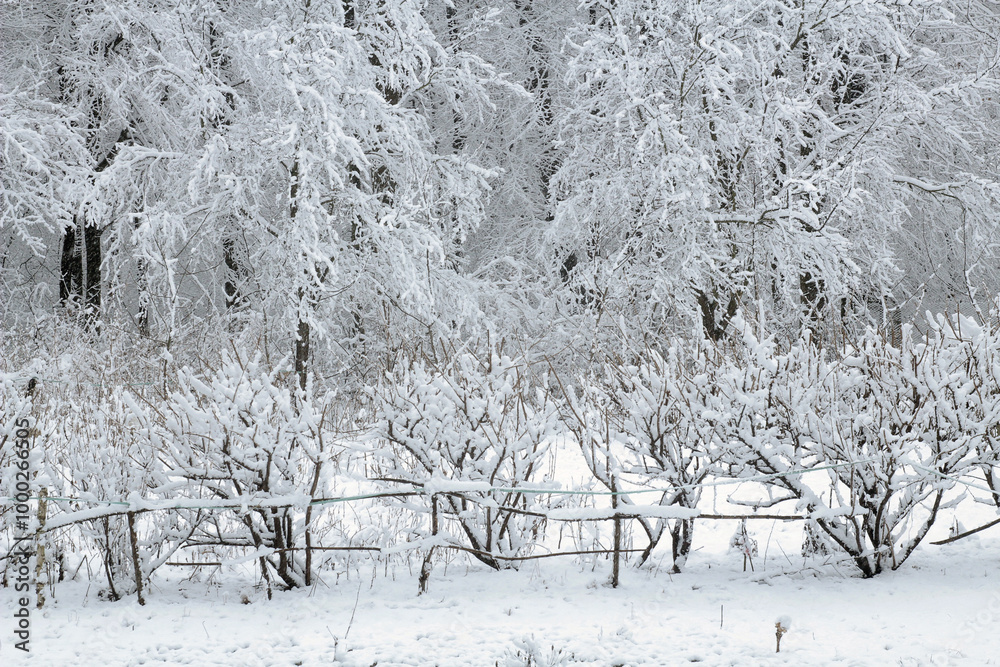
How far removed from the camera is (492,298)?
12367 millimetres

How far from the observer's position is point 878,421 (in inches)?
181

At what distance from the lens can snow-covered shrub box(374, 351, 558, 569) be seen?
4684mm

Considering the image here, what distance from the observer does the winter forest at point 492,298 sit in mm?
4523

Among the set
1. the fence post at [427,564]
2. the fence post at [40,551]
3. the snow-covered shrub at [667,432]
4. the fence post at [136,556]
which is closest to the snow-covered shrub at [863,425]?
the snow-covered shrub at [667,432]

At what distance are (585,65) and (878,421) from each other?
712 cm

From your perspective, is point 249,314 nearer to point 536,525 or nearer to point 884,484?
point 536,525

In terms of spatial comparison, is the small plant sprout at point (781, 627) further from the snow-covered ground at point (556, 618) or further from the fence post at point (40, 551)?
the fence post at point (40, 551)

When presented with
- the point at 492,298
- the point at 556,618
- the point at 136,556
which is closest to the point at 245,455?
the point at 136,556

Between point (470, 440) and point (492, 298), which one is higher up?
point (492, 298)

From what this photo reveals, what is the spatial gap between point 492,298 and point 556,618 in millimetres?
8443

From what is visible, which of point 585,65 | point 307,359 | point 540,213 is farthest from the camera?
point 540,213

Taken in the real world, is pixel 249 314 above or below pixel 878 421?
above

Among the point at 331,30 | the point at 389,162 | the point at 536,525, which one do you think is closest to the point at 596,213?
the point at 389,162

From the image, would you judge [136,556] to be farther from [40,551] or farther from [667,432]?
[667,432]
